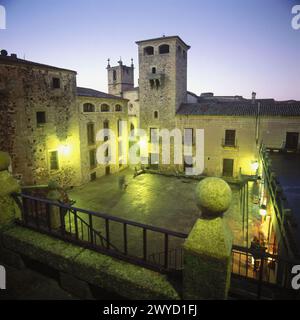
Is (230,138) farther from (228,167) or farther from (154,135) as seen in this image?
(154,135)

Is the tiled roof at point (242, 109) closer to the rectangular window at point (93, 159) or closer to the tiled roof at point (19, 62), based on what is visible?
the rectangular window at point (93, 159)

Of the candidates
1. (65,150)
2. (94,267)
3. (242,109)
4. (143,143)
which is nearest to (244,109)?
(242,109)

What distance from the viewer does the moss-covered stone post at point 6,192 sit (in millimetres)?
3781

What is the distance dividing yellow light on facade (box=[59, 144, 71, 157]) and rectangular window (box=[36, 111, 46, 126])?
95.6 inches

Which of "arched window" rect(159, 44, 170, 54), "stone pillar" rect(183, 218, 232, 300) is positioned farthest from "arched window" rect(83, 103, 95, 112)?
"stone pillar" rect(183, 218, 232, 300)

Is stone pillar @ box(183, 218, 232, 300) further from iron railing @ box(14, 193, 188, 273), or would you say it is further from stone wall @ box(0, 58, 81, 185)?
stone wall @ box(0, 58, 81, 185)

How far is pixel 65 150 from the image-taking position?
18531 mm

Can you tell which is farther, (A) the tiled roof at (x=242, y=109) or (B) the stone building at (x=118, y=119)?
(A) the tiled roof at (x=242, y=109)

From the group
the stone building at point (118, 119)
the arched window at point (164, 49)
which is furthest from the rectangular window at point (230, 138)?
the arched window at point (164, 49)

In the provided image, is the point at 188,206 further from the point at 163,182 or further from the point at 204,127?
the point at 204,127

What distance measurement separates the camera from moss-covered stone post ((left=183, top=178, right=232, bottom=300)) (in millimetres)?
2285

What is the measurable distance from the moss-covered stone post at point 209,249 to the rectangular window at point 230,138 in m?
20.4

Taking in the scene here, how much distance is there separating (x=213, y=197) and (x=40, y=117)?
1723 centimetres
